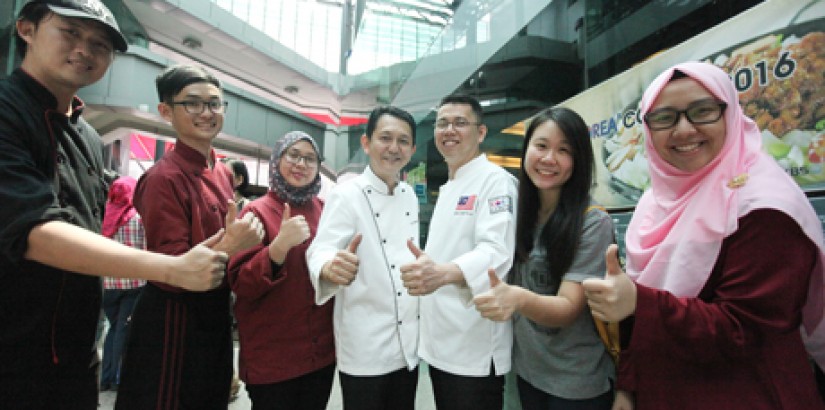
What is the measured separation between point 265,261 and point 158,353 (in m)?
0.51

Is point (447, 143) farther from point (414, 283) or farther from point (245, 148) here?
point (245, 148)

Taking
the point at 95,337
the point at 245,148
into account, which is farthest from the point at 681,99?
the point at 245,148

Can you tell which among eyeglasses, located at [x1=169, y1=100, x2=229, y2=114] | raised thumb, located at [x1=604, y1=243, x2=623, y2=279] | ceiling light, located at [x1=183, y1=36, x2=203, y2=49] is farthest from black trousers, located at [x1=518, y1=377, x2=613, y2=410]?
ceiling light, located at [x1=183, y1=36, x2=203, y2=49]

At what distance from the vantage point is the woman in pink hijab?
0.91 meters

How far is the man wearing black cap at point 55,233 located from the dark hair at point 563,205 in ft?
3.67

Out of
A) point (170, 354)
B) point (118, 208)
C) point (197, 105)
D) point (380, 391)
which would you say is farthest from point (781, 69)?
point (118, 208)

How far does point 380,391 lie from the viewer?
1.50 meters

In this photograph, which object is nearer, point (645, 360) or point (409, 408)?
point (645, 360)

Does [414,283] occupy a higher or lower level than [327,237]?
lower

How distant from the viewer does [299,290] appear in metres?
1.68

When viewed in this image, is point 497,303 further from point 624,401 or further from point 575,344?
point 624,401

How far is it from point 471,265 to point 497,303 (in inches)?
8.6

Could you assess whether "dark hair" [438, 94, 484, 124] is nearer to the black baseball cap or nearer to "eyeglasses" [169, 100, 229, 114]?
"eyeglasses" [169, 100, 229, 114]

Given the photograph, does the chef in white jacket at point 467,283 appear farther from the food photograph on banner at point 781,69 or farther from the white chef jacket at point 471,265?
the food photograph on banner at point 781,69
